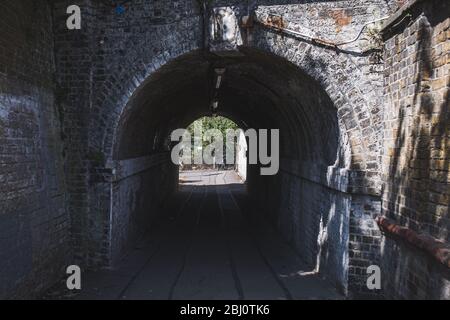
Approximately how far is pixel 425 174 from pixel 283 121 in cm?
657

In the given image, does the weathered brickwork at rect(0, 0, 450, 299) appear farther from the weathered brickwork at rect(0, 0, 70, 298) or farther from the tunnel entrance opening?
the tunnel entrance opening

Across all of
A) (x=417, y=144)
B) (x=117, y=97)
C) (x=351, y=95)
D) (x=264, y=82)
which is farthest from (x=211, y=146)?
(x=417, y=144)

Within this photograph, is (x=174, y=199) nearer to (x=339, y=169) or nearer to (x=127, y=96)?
(x=127, y=96)

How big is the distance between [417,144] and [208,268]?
16.9ft

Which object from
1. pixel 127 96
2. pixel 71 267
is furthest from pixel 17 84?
pixel 71 267

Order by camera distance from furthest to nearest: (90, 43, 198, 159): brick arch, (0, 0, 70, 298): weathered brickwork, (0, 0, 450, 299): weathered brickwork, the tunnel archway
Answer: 1. (90, 43, 198, 159): brick arch
2. the tunnel archway
3. (0, 0, 70, 298): weathered brickwork
4. (0, 0, 450, 299): weathered brickwork

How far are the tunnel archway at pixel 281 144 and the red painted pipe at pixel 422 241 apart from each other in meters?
0.90

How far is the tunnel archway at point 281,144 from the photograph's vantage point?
8.28m

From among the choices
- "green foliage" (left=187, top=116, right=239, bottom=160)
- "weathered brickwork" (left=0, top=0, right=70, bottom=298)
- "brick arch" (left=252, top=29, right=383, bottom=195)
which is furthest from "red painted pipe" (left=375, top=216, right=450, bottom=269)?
"green foliage" (left=187, top=116, right=239, bottom=160)

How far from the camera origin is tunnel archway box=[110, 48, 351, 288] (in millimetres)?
8281

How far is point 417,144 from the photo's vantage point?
19.8 feet

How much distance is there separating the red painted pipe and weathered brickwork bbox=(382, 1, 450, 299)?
0.09 meters
